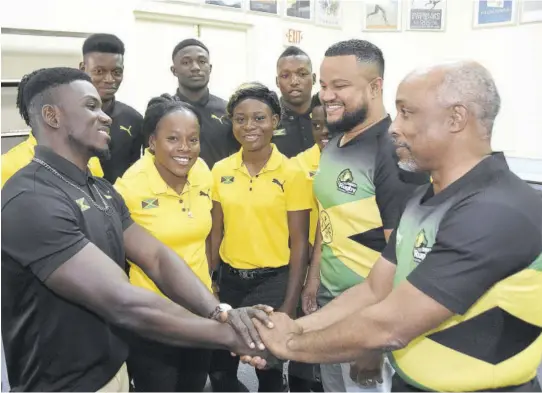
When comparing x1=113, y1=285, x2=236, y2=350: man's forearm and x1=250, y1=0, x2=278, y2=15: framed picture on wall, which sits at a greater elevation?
x1=250, y1=0, x2=278, y2=15: framed picture on wall

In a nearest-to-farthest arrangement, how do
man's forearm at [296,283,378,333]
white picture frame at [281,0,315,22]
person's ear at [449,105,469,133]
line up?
person's ear at [449,105,469,133], man's forearm at [296,283,378,333], white picture frame at [281,0,315,22]

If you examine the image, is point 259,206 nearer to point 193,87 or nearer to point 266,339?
point 266,339

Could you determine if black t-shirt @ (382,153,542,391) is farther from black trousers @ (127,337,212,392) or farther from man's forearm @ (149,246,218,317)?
black trousers @ (127,337,212,392)

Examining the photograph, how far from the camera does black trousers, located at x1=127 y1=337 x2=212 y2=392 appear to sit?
1979 mm

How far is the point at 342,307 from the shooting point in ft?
5.67

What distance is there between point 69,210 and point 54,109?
1.22 ft

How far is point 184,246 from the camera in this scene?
2037 mm

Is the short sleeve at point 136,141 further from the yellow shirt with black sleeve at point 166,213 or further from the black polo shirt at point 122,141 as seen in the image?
the yellow shirt with black sleeve at point 166,213

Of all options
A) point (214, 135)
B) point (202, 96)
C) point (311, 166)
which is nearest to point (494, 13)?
point (202, 96)

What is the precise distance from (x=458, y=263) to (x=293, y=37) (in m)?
4.42

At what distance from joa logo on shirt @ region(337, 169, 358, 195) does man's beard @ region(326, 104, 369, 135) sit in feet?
0.60

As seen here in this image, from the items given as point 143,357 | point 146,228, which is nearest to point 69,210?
point 146,228

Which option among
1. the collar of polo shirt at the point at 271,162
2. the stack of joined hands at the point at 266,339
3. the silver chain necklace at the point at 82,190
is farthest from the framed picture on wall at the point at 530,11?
the silver chain necklace at the point at 82,190

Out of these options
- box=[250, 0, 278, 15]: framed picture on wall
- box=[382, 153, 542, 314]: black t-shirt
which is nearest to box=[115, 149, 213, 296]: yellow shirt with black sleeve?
box=[382, 153, 542, 314]: black t-shirt
